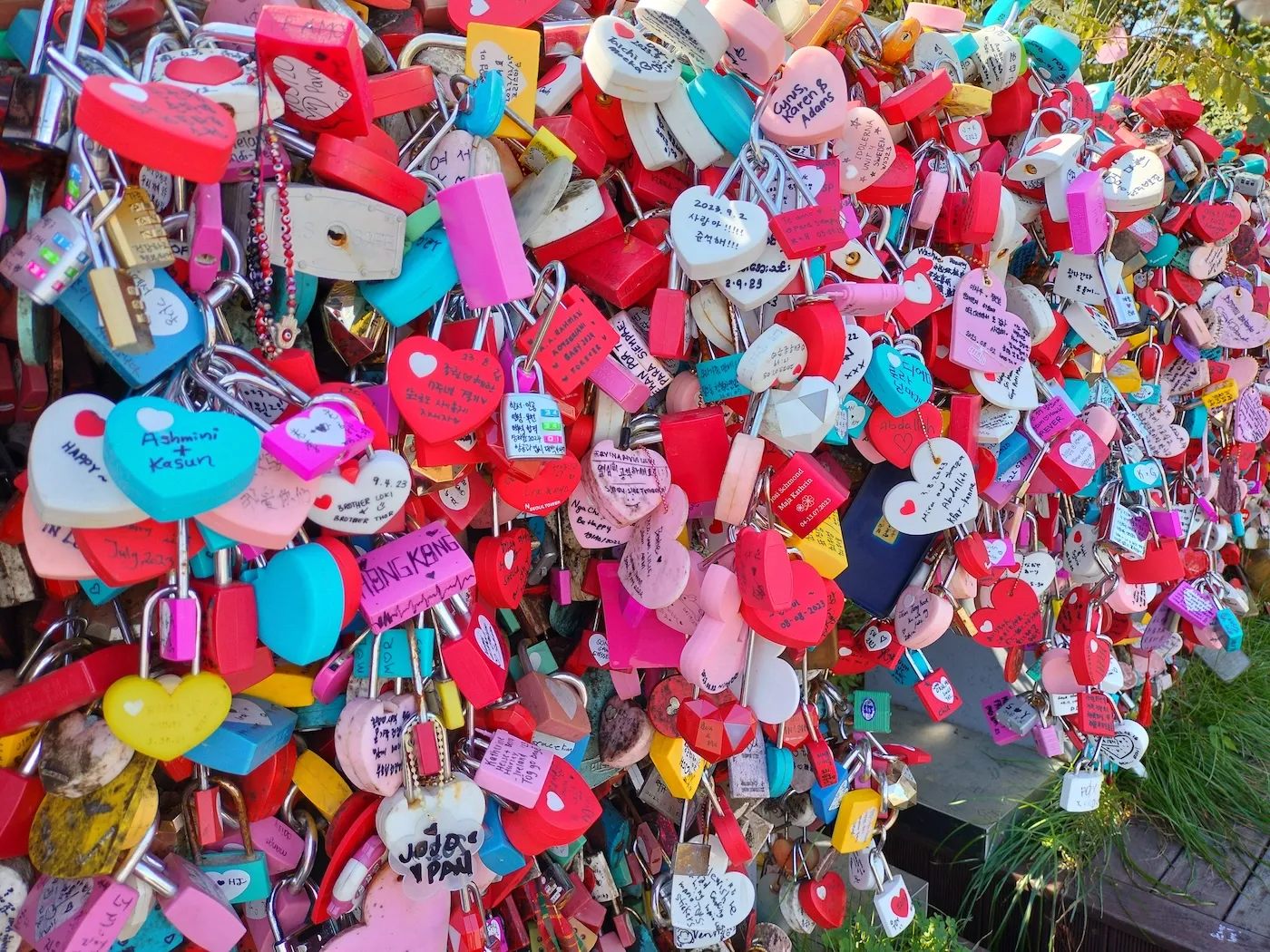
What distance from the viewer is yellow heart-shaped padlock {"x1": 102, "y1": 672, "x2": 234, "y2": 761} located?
80 centimetres

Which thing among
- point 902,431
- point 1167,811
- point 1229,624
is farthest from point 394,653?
point 1167,811

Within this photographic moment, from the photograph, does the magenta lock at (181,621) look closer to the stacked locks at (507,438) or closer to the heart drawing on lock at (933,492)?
the stacked locks at (507,438)

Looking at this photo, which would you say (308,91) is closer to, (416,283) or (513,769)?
(416,283)

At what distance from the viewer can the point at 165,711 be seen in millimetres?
816

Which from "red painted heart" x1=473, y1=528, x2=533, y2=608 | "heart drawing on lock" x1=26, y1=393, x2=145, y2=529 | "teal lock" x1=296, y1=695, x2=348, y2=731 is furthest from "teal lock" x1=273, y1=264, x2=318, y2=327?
"teal lock" x1=296, y1=695, x2=348, y2=731

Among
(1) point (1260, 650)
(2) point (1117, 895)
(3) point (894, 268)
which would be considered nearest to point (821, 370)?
(3) point (894, 268)

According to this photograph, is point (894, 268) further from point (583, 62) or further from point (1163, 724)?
point (1163, 724)

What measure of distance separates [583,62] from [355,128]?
0.39m

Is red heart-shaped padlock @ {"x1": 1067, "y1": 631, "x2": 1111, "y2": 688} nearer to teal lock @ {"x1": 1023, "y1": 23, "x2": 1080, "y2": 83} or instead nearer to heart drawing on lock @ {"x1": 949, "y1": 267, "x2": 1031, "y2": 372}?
heart drawing on lock @ {"x1": 949, "y1": 267, "x2": 1031, "y2": 372}

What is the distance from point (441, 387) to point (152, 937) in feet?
2.24

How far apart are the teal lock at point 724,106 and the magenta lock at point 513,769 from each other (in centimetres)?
82

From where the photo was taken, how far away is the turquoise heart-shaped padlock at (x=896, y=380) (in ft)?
4.42

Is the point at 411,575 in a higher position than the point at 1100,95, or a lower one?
lower

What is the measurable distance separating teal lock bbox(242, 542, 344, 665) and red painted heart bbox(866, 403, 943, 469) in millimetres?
901
